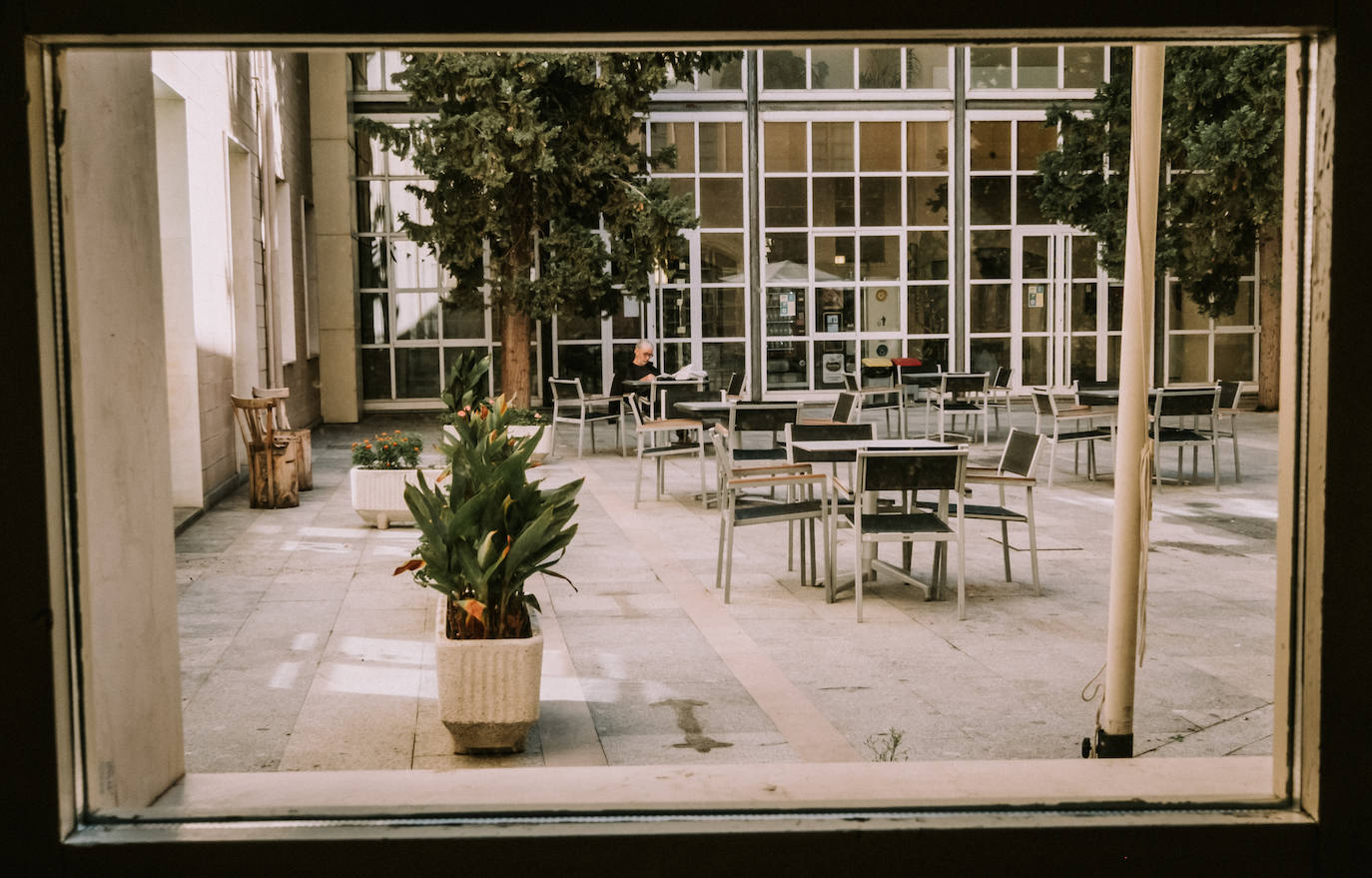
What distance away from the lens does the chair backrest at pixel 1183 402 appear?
1122 centimetres

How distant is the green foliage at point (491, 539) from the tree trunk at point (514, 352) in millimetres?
12604

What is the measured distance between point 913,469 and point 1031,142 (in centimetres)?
1734

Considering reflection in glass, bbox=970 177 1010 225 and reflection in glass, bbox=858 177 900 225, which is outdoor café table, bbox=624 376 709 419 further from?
reflection in glass, bbox=970 177 1010 225

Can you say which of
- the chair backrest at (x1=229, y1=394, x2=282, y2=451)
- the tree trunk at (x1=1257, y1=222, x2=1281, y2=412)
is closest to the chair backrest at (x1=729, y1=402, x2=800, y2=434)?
the chair backrest at (x1=229, y1=394, x2=282, y2=451)

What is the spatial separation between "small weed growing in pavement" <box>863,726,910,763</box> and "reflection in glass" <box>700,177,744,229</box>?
18094 millimetres

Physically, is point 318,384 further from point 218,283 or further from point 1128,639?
point 1128,639

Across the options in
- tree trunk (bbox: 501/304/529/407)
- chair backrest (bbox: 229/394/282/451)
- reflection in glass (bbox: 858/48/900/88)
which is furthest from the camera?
reflection in glass (bbox: 858/48/900/88)

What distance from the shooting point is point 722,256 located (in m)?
22.4

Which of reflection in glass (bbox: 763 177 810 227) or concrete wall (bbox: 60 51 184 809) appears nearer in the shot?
concrete wall (bbox: 60 51 184 809)

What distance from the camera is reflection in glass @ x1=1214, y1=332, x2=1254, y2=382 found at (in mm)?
22953

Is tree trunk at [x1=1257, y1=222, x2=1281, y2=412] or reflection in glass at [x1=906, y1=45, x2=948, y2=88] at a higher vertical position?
reflection in glass at [x1=906, y1=45, x2=948, y2=88]

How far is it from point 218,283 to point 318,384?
9.29 metres

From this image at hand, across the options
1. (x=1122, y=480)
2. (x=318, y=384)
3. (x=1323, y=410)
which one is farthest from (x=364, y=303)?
(x=1323, y=410)

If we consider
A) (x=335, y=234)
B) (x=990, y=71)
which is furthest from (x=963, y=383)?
(x=335, y=234)
